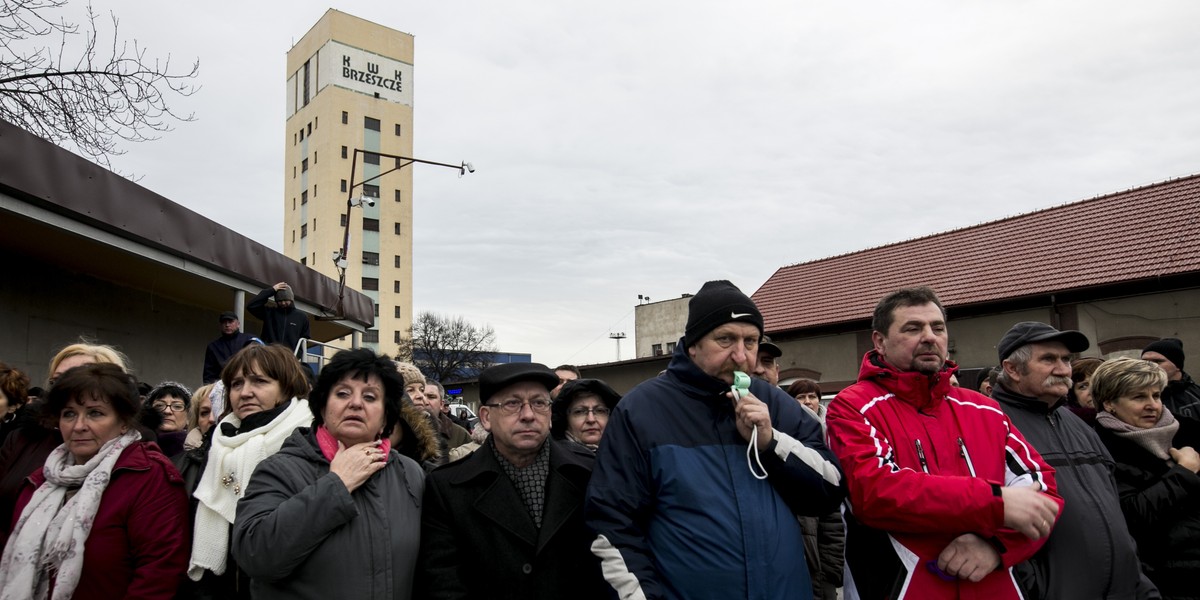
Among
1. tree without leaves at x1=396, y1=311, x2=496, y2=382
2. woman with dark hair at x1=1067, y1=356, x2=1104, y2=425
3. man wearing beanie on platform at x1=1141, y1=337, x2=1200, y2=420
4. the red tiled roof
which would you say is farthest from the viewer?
tree without leaves at x1=396, y1=311, x2=496, y2=382

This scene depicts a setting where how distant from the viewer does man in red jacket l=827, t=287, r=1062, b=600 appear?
9.55 feet

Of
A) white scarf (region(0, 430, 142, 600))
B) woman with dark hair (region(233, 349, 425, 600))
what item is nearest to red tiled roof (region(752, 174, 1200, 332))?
woman with dark hair (region(233, 349, 425, 600))

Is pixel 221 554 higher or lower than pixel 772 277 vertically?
lower

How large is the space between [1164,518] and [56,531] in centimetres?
506

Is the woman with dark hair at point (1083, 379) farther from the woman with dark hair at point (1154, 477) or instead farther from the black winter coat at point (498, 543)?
the black winter coat at point (498, 543)

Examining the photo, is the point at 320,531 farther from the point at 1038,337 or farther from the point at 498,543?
the point at 1038,337

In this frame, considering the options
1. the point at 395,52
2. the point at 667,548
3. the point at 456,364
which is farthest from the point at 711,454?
the point at 395,52

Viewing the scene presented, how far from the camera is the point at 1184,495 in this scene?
13.0 feet

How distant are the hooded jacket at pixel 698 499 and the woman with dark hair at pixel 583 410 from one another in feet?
5.08

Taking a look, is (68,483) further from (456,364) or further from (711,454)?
(456,364)

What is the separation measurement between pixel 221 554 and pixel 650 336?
49.6m

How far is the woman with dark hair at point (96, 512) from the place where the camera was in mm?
3193

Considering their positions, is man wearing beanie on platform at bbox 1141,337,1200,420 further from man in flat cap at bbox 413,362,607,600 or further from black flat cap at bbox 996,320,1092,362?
man in flat cap at bbox 413,362,607,600

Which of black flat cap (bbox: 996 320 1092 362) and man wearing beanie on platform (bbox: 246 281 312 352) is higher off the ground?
man wearing beanie on platform (bbox: 246 281 312 352)
